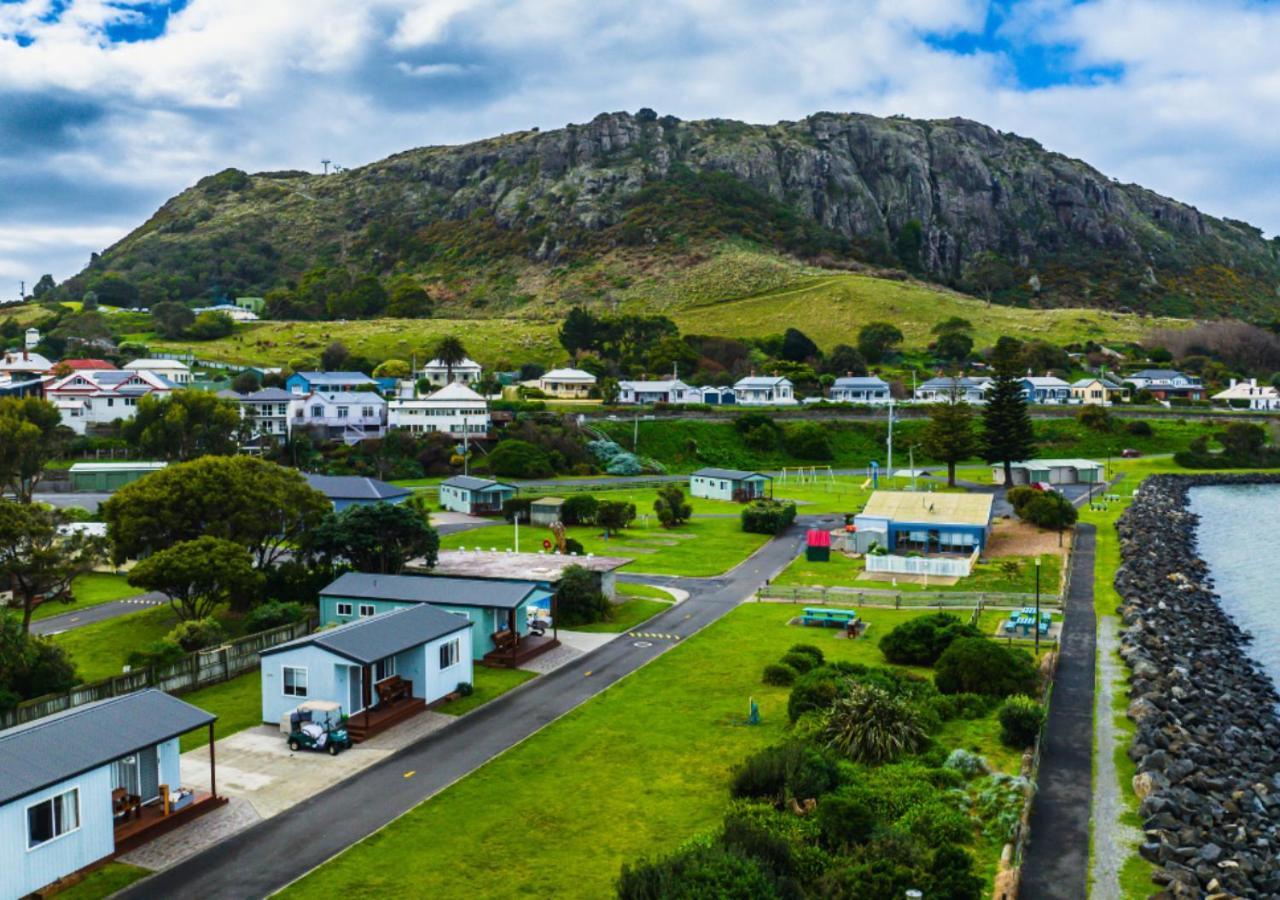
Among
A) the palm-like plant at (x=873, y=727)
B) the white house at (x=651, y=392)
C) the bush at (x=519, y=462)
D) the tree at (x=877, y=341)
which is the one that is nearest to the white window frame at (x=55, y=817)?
the palm-like plant at (x=873, y=727)

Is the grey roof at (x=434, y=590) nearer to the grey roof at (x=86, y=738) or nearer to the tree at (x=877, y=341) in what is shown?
the grey roof at (x=86, y=738)

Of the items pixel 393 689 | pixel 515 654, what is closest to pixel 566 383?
pixel 515 654

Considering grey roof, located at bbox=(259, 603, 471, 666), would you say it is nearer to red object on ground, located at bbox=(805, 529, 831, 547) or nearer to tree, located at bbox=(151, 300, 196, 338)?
red object on ground, located at bbox=(805, 529, 831, 547)

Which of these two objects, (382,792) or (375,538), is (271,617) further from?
(382,792)

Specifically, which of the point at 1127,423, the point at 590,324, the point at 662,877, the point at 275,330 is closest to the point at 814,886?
the point at 662,877

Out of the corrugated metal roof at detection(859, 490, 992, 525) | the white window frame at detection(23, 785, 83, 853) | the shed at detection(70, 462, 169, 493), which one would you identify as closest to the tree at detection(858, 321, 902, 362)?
the corrugated metal roof at detection(859, 490, 992, 525)
